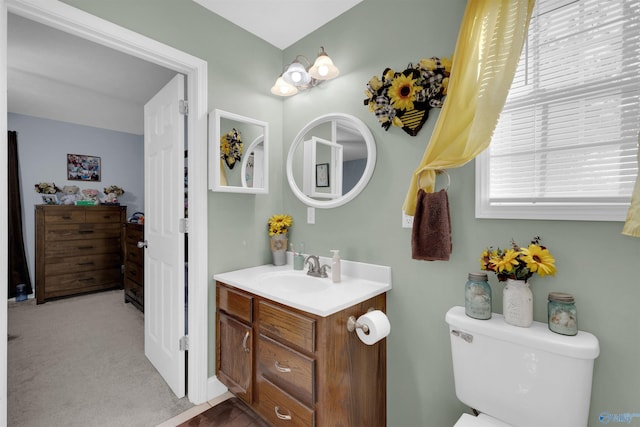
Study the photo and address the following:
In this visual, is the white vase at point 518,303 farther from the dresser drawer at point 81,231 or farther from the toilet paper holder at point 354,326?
the dresser drawer at point 81,231

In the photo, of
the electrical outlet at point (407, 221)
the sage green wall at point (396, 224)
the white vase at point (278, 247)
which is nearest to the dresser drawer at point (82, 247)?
the sage green wall at point (396, 224)

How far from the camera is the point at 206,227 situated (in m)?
1.81

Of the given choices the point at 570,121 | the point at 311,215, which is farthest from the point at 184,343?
the point at 570,121

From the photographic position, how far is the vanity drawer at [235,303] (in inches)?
62.1

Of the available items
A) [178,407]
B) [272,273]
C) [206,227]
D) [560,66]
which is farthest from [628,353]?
[178,407]

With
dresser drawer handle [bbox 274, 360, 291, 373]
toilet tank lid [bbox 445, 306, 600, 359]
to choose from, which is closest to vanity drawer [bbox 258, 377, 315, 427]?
dresser drawer handle [bbox 274, 360, 291, 373]

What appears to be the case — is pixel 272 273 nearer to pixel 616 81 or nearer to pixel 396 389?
pixel 396 389

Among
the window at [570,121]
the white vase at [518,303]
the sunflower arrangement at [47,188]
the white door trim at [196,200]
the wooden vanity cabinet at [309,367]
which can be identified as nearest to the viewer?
the window at [570,121]

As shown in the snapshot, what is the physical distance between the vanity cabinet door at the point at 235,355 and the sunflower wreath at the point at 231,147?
0.97 meters

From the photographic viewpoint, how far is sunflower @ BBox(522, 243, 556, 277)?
1.07 m

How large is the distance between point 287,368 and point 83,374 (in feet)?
5.93

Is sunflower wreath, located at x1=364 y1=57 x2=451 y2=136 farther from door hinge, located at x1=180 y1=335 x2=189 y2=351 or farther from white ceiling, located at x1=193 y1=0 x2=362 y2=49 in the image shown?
door hinge, located at x1=180 y1=335 x2=189 y2=351

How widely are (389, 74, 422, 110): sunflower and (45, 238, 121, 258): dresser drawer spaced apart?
4.41 m

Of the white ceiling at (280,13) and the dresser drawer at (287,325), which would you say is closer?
the dresser drawer at (287,325)
